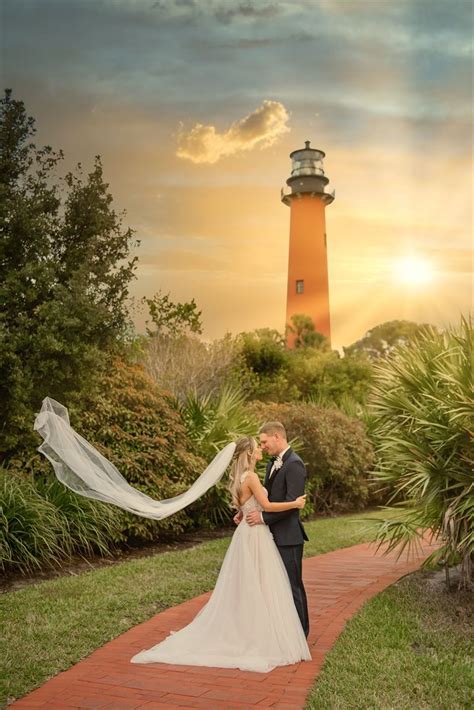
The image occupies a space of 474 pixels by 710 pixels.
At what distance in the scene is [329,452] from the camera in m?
16.9

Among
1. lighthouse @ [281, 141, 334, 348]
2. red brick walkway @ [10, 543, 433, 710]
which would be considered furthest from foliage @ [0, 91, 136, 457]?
lighthouse @ [281, 141, 334, 348]

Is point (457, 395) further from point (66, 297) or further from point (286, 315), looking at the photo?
point (286, 315)

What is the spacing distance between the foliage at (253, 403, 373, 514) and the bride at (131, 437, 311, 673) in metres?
9.46

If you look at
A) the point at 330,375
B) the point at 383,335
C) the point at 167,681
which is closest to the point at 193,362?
the point at 330,375

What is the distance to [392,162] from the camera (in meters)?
30.4

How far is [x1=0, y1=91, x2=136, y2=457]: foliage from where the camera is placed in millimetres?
11109

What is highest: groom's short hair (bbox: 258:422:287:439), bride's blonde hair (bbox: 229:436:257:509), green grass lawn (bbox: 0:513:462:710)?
groom's short hair (bbox: 258:422:287:439)

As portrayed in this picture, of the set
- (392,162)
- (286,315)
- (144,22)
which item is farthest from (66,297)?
(286,315)

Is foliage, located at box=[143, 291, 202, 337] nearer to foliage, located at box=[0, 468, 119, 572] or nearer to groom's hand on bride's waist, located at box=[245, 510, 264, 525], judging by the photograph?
foliage, located at box=[0, 468, 119, 572]

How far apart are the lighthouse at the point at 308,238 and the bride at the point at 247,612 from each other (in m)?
37.1

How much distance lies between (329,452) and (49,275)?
8.10 meters

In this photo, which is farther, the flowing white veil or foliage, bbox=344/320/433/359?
foliage, bbox=344/320/433/359

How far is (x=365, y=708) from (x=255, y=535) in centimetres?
178

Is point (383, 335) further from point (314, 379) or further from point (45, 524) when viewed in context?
point (45, 524)
